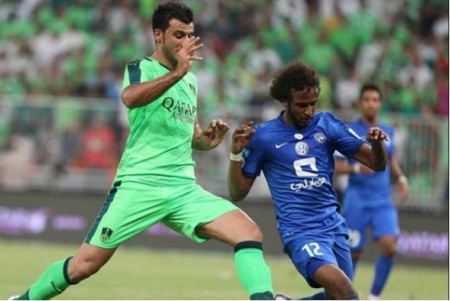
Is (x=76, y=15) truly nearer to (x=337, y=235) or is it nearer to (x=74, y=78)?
(x=74, y=78)

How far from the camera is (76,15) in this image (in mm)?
26938

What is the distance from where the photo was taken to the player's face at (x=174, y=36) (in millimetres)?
10469

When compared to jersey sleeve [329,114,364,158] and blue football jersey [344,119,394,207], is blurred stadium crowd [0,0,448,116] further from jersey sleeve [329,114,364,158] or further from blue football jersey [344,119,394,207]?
jersey sleeve [329,114,364,158]

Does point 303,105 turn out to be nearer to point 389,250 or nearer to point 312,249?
point 312,249

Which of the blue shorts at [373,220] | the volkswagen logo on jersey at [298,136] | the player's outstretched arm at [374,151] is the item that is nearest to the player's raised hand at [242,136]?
the volkswagen logo on jersey at [298,136]

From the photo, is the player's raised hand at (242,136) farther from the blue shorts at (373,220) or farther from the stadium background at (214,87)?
the stadium background at (214,87)

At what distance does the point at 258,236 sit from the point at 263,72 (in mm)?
15073

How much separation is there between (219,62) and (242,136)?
1525 centimetres

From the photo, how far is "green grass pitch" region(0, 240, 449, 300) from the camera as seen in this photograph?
15445mm

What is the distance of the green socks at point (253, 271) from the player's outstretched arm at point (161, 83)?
1311mm

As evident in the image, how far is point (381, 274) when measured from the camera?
628 inches

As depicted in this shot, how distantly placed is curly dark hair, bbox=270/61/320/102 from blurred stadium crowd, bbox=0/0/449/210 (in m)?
11.7

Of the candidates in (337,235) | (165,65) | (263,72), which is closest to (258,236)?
(337,235)

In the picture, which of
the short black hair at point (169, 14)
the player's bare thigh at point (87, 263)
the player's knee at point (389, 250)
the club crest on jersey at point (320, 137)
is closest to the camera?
the player's bare thigh at point (87, 263)
